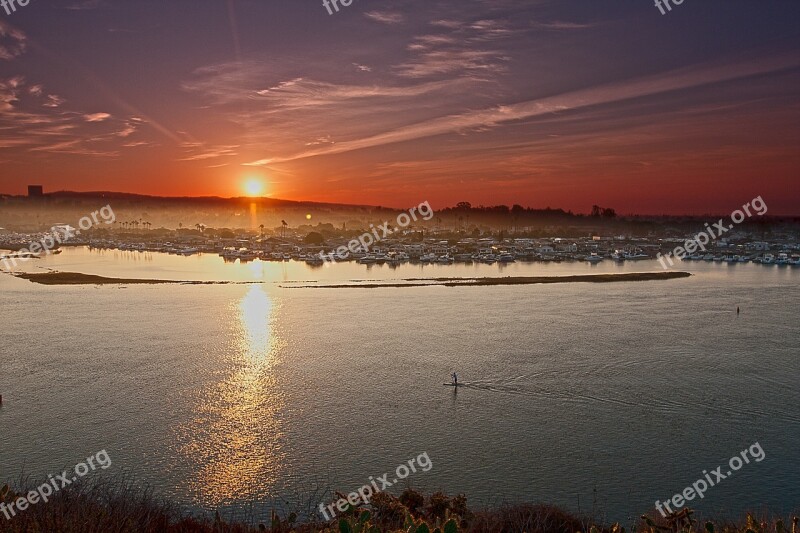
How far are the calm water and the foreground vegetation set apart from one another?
1617mm

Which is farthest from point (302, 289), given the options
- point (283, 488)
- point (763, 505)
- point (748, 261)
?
point (748, 261)

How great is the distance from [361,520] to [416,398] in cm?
1013

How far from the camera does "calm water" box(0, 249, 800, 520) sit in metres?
11.1

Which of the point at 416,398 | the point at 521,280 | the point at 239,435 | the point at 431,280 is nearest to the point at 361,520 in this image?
the point at 239,435

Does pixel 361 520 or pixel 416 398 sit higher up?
pixel 361 520

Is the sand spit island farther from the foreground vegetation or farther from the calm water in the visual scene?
the foreground vegetation

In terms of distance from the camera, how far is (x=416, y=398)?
15.4 m

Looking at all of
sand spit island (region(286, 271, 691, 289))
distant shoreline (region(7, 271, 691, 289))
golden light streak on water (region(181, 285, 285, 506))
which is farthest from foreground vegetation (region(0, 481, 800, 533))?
distant shoreline (region(7, 271, 691, 289))

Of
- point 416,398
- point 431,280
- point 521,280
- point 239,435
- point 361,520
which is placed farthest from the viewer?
point 431,280

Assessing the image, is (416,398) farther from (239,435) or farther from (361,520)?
(361,520)

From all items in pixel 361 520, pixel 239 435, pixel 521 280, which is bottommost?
pixel 239 435

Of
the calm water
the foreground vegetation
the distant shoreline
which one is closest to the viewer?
the foreground vegetation

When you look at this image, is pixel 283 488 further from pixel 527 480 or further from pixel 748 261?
pixel 748 261

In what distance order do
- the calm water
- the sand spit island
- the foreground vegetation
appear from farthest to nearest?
the sand spit island, the calm water, the foreground vegetation
